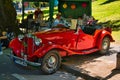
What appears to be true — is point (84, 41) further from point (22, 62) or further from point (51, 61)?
point (22, 62)

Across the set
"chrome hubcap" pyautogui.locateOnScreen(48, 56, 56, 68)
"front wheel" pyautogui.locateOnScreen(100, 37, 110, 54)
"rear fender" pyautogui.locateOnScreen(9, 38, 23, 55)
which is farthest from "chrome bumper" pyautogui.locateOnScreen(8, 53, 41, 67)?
"front wheel" pyautogui.locateOnScreen(100, 37, 110, 54)

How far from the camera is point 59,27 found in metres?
10.4

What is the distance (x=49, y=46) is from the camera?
9.08m

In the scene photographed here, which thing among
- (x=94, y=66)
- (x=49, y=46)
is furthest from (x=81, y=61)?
(x=49, y=46)

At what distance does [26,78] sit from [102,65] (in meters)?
2.40

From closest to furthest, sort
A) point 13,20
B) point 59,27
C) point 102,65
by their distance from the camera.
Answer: point 102,65 → point 59,27 → point 13,20

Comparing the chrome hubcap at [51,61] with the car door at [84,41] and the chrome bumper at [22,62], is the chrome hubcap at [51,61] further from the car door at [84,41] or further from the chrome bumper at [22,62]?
the car door at [84,41]

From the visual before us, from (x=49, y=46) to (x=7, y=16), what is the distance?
6347mm

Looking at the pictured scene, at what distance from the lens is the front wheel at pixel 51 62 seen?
902 centimetres

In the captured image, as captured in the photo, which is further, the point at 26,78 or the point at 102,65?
the point at 102,65

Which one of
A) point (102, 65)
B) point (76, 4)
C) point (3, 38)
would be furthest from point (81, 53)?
point (76, 4)

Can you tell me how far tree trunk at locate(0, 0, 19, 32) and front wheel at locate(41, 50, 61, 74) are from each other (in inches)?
215

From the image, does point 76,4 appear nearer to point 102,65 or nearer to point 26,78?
point 102,65

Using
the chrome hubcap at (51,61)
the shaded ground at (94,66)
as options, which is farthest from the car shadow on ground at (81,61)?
the chrome hubcap at (51,61)
